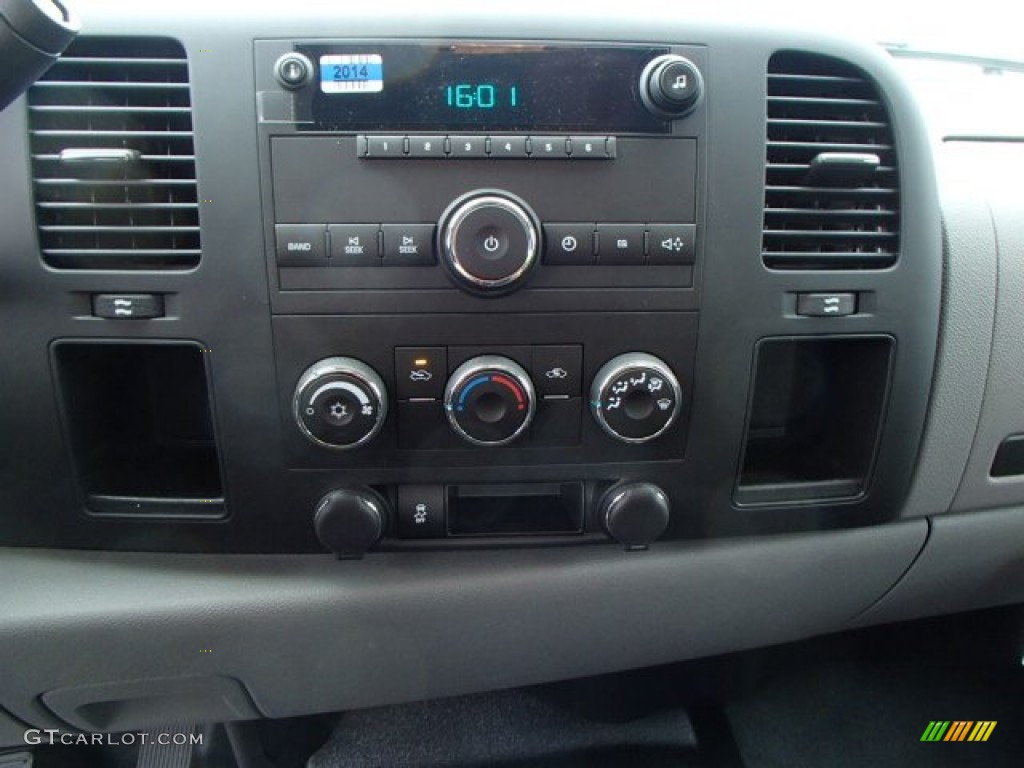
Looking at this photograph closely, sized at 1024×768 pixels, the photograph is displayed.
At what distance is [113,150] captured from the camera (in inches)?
33.5

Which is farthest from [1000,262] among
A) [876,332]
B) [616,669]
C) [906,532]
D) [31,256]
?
[31,256]

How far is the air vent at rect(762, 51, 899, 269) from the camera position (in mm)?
970

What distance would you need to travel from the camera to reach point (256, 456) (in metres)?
0.98

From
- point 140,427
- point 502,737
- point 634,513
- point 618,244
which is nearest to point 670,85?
point 618,244

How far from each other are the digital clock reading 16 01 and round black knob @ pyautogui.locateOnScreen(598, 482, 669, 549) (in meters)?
0.50

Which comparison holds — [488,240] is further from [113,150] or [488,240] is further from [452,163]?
[113,150]

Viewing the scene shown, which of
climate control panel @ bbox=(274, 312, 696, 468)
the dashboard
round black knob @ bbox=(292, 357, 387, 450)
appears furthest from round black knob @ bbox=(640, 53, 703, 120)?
round black knob @ bbox=(292, 357, 387, 450)

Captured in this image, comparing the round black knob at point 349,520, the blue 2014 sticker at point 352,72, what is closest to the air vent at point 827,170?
the blue 2014 sticker at point 352,72

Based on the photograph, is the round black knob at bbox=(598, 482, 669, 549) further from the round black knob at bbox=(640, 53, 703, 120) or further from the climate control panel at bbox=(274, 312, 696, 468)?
the round black knob at bbox=(640, 53, 703, 120)

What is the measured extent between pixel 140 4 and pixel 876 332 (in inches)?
39.2

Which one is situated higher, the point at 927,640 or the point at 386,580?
the point at 386,580

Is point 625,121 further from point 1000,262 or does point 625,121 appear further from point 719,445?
point 1000,262

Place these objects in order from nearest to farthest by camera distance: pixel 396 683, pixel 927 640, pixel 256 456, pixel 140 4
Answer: pixel 140 4
pixel 256 456
pixel 396 683
pixel 927 640

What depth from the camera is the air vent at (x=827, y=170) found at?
970 mm
